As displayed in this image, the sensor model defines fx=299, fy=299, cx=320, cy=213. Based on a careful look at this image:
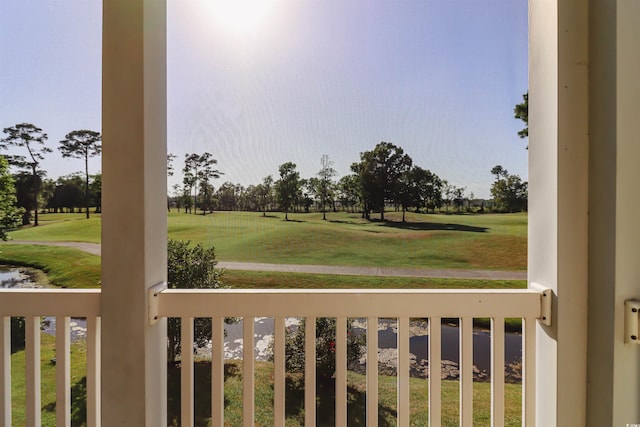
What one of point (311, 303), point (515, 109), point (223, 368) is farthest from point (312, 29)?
point (223, 368)

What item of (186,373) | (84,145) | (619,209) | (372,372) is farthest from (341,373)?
(84,145)

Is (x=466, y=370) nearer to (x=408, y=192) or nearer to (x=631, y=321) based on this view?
(x=631, y=321)

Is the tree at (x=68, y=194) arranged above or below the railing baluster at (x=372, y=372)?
above

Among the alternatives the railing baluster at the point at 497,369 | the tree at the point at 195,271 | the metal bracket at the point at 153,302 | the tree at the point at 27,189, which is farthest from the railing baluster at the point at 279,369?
the tree at the point at 27,189

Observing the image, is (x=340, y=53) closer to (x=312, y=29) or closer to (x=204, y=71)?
(x=312, y=29)

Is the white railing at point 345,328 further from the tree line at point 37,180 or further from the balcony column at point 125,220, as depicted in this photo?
the tree line at point 37,180
